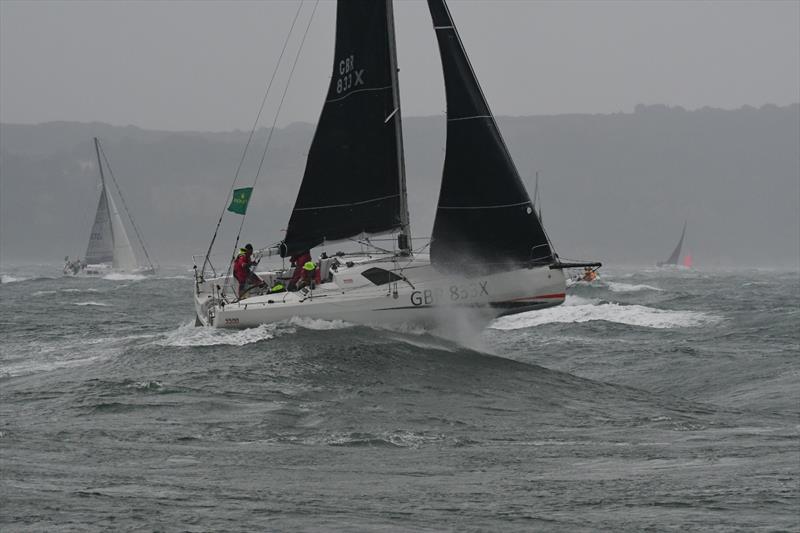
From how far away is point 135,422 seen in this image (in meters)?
13.1

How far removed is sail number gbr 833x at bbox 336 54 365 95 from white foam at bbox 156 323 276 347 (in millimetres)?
5679

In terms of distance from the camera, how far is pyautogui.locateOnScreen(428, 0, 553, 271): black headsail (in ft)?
66.1

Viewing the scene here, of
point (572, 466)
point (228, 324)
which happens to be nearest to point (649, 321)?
point (228, 324)

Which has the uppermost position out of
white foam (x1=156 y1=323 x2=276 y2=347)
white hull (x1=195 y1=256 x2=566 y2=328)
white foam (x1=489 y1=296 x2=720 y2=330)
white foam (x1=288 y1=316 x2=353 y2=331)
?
white hull (x1=195 y1=256 x2=566 y2=328)

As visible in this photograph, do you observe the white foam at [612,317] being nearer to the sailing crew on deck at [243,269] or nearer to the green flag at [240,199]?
the green flag at [240,199]

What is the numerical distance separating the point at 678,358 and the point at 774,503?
14.5m

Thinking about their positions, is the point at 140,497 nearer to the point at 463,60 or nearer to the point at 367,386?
the point at 367,386

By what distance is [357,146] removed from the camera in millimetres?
22453

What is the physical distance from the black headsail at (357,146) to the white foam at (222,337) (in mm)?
2757

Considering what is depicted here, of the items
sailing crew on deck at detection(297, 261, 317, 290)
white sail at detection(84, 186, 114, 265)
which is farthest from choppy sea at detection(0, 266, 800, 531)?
white sail at detection(84, 186, 114, 265)

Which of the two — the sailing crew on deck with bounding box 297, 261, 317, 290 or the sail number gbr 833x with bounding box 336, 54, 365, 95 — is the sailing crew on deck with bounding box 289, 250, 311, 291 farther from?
the sail number gbr 833x with bounding box 336, 54, 365, 95

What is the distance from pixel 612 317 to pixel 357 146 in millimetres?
16104

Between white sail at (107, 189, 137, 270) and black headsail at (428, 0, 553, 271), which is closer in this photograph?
black headsail at (428, 0, 553, 271)

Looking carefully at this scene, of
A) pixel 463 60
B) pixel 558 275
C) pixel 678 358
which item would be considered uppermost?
pixel 463 60
